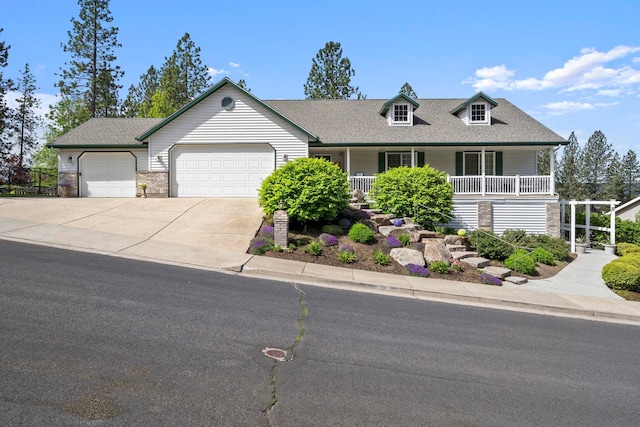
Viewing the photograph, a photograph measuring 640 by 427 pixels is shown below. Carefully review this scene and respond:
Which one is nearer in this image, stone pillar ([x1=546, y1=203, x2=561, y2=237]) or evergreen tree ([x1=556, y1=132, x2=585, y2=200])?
stone pillar ([x1=546, y1=203, x2=561, y2=237])

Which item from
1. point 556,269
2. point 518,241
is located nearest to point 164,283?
point 556,269

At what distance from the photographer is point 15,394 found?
349 centimetres

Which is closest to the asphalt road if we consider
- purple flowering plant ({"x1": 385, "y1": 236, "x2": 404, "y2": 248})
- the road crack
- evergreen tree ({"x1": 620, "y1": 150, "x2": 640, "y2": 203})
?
the road crack

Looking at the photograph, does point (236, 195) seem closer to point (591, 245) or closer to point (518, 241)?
point (518, 241)

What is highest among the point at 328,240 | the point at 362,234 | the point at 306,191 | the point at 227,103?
the point at 227,103

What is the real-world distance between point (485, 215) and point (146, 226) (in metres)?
15.0

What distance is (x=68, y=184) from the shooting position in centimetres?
2009

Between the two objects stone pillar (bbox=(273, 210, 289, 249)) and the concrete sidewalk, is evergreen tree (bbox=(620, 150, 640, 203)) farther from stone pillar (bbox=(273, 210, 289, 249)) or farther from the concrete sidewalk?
stone pillar (bbox=(273, 210, 289, 249))

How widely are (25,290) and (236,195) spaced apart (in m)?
13.1

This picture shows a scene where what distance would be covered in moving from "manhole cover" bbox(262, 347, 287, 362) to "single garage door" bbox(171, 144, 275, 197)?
14898mm

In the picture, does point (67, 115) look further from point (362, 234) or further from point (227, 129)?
point (362, 234)

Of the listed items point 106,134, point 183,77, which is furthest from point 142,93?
point 106,134

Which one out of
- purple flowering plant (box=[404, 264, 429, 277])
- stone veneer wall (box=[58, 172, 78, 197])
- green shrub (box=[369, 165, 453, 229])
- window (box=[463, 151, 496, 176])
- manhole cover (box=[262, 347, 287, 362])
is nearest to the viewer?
manhole cover (box=[262, 347, 287, 362])

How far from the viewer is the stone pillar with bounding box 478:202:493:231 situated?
60.2 ft
